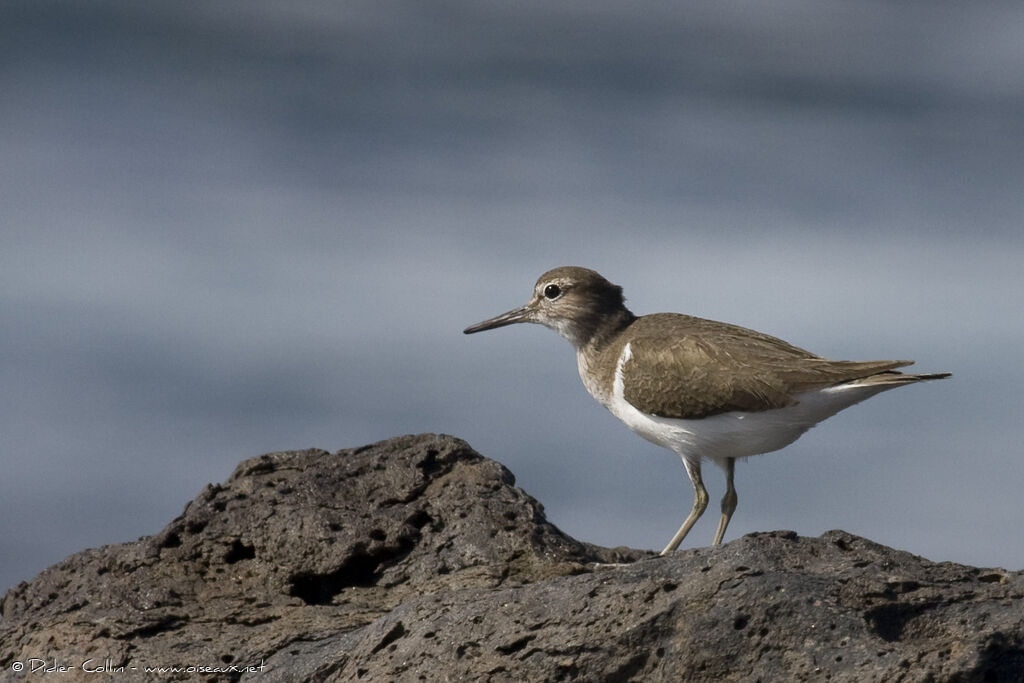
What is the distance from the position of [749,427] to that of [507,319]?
3.73m

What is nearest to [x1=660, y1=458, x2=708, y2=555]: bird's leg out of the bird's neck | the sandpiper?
the sandpiper

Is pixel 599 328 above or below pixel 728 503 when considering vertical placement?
above

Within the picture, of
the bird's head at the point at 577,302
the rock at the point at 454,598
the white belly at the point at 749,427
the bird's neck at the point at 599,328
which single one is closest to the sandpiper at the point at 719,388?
the white belly at the point at 749,427

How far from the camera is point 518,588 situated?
7.76 meters

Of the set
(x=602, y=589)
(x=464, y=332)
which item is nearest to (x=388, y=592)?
(x=602, y=589)

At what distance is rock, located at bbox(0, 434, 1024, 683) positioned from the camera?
22.9 feet

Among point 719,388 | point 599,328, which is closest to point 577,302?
point 599,328

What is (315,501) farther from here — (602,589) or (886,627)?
(886,627)

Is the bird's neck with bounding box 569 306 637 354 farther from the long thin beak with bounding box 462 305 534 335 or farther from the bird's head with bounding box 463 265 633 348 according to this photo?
the long thin beak with bounding box 462 305 534 335

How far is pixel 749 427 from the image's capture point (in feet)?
32.9

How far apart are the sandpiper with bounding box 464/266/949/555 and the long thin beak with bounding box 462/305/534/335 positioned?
58.5 inches

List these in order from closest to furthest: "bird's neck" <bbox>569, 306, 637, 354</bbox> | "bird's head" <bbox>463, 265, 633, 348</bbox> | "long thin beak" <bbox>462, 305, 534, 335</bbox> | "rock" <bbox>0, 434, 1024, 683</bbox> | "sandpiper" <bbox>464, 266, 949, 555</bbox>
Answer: "rock" <bbox>0, 434, 1024, 683</bbox> < "sandpiper" <bbox>464, 266, 949, 555</bbox> < "bird's neck" <bbox>569, 306, 637, 354</bbox> < "bird's head" <bbox>463, 265, 633, 348</bbox> < "long thin beak" <bbox>462, 305, 534, 335</bbox>

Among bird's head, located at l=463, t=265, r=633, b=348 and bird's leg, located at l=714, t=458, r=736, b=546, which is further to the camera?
bird's head, located at l=463, t=265, r=633, b=348

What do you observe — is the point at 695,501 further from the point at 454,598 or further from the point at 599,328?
the point at 454,598
